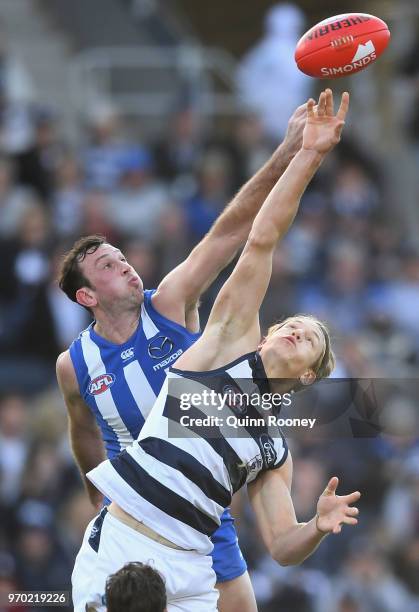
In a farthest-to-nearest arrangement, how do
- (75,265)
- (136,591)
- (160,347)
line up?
(75,265)
(160,347)
(136,591)

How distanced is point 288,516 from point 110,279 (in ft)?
4.43

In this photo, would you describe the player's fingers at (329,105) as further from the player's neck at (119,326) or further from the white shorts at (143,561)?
the white shorts at (143,561)

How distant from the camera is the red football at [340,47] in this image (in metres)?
5.64

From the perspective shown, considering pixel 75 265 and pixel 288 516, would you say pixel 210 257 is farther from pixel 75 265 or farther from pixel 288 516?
pixel 288 516

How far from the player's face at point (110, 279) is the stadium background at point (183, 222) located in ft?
4.97

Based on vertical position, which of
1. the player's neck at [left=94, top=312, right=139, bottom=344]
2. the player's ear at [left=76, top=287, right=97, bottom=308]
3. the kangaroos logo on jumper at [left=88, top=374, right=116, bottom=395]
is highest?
the player's ear at [left=76, top=287, right=97, bottom=308]

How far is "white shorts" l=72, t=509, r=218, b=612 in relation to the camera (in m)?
5.02

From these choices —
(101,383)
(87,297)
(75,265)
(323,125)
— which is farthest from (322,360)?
(75,265)

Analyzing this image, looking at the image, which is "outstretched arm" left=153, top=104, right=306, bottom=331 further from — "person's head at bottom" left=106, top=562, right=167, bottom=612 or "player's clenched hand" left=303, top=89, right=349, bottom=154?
"person's head at bottom" left=106, top=562, right=167, bottom=612

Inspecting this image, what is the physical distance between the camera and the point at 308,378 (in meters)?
5.33

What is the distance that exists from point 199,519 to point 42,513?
14.7 feet

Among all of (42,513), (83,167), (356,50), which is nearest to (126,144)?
(83,167)

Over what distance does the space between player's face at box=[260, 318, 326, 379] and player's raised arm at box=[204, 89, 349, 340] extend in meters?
0.11

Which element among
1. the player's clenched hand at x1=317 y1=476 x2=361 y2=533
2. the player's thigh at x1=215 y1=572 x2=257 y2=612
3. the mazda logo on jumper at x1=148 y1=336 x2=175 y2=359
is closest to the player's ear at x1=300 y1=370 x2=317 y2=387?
the player's clenched hand at x1=317 y1=476 x2=361 y2=533
